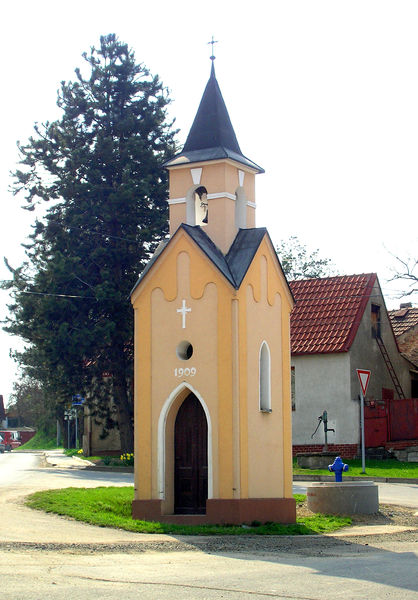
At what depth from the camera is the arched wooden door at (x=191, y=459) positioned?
1841cm

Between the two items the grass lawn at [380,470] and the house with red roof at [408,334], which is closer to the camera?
the grass lawn at [380,470]

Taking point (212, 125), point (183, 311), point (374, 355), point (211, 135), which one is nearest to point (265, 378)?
point (183, 311)

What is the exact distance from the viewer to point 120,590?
9586 mm

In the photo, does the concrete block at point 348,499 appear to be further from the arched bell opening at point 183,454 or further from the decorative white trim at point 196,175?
the decorative white trim at point 196,175

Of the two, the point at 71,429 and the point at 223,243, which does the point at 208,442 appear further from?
the point at 71,429

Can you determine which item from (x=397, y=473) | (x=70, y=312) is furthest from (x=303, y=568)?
(x=70, y=312)

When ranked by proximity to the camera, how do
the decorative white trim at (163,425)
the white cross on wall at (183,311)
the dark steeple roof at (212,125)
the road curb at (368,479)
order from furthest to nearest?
the road curb at (368,479), the dark steeple roof at (212,125), the white cross on wall at (183,311), the decorative white trim at (163,425)

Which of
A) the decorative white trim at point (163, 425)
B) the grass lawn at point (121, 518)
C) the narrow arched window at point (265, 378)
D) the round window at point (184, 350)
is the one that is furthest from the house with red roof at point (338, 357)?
the decorative white trim at point (163, 425)

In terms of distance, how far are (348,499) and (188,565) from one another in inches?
313

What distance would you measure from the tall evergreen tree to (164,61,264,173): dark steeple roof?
14204mm

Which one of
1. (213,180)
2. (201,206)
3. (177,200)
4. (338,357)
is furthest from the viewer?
(338,357)

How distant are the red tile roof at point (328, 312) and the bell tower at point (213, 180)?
15063 millimetres

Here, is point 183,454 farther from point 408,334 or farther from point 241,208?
point 408,334

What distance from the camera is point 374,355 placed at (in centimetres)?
3678
